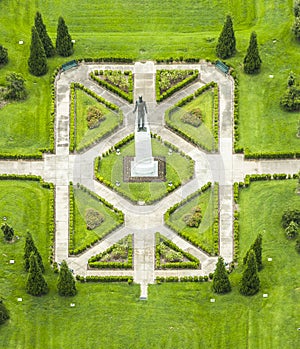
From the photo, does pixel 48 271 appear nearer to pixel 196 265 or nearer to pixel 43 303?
pixel 43 303

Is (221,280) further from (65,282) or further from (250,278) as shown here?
(65,282)

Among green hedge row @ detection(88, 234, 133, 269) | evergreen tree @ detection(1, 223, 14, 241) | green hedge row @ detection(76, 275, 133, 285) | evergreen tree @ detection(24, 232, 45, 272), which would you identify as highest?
evergreen tree @ detection(1, 223, 14, 241)

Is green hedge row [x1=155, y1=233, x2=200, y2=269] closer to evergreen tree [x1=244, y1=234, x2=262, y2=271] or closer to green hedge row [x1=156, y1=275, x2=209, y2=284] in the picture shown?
green hedge row [x1=156, y1=275, x2=209, y2=284]

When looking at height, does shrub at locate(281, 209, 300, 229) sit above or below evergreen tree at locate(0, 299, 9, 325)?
above

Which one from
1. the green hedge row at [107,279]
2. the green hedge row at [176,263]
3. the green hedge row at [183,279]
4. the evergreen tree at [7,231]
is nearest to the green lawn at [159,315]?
the green hedge row at [183,279]

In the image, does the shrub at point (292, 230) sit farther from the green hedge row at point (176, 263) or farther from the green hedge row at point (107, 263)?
the green hedge row at point (107, 263)

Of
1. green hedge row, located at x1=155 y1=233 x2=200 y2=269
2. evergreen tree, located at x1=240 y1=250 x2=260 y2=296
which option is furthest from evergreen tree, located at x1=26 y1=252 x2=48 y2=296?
evergreen tree, located at x1=240 y1=250 x2=260 y2=296
